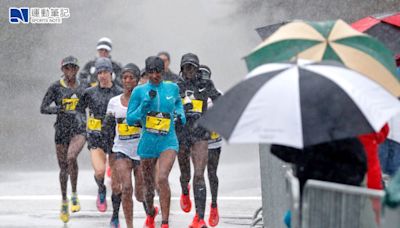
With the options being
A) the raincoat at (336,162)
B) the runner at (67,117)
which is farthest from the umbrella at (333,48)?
the runner at (67,117)

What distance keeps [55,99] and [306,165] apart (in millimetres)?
7377

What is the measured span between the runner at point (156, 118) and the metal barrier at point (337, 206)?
536cm

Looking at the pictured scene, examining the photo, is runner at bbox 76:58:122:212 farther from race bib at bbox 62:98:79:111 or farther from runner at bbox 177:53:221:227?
runner at bbox 177:53:221:227

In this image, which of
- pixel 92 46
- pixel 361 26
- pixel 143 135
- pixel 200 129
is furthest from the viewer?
pixel 92 46

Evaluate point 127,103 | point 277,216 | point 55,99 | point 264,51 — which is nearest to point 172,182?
point 55,99

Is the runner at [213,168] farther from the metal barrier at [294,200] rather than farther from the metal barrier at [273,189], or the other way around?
the metal barrier at [294,200]

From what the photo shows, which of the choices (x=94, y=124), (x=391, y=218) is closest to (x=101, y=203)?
(x=94, y=124)

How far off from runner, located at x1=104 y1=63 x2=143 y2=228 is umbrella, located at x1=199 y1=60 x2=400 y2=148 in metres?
5.20

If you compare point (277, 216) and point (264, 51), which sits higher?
point (264, 51)

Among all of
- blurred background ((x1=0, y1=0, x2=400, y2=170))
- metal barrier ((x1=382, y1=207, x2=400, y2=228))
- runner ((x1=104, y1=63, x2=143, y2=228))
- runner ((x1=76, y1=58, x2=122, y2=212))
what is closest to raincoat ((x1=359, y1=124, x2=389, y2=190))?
metal barrier ((x1=382, y1=207, x2=400, y2=228))

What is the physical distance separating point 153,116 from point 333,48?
4.46 meters

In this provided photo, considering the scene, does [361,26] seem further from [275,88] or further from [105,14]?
[105,14]

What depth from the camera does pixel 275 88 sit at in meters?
6.08

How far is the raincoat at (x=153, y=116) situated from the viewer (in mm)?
10930
